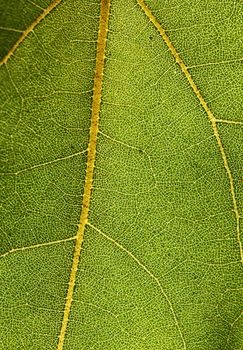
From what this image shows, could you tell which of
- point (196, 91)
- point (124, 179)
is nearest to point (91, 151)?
point (124, 179)

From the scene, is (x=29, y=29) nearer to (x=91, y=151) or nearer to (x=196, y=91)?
(x=91, y=151)

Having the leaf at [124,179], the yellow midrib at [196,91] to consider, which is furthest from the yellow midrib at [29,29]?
the yellow midrib at [196,91]

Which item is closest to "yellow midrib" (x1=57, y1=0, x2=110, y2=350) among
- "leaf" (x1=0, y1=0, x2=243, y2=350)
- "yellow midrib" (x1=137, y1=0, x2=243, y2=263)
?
"leaf" (x1=0, y1=0, x2=243, y2=350)

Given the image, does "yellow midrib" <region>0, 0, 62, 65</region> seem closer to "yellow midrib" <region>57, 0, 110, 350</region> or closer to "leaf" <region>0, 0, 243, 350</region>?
"leaf" <region>0, 0, 243, 350</region>

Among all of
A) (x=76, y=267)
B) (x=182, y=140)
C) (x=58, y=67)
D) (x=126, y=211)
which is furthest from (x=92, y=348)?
(x=58, y=67)

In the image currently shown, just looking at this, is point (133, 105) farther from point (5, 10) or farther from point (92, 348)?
point (92, 348)

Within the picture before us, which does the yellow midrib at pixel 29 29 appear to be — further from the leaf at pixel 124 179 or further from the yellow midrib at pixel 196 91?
the yellow midrib at pixel 196 91

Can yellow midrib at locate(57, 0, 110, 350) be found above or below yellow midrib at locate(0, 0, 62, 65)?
below

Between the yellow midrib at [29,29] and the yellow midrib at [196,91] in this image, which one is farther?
the yellow midrib at [196,91]
